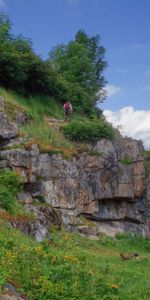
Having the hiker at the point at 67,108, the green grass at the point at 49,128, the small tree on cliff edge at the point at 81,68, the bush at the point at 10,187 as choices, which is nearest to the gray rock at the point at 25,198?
the bush at the point at 10,187

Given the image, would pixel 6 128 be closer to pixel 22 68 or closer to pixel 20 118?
pixel 20 118

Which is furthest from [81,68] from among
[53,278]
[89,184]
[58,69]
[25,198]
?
[53,278]

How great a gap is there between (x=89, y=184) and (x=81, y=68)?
50.8ft

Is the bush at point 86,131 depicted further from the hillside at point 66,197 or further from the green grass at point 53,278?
the green grass at point 53,278

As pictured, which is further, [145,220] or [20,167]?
[145,220]

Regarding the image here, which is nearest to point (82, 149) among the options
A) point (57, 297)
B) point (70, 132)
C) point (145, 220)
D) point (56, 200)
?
point (70, 132)

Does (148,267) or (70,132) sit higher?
(70,132)

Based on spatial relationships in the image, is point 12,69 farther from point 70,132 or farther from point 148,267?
point 148,267

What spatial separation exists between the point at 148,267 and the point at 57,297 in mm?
9865

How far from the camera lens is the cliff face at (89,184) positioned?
22828mm

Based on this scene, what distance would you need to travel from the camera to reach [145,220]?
29.2 metres

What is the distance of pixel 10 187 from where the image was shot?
20203 millimetres

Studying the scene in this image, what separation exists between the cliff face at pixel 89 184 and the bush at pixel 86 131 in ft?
1.41

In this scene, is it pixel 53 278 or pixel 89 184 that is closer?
pixel 53 278
